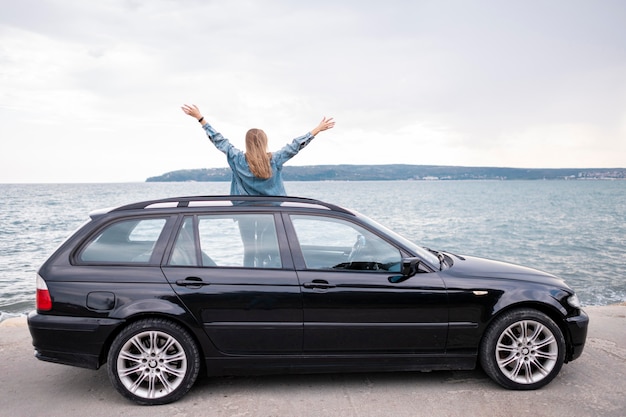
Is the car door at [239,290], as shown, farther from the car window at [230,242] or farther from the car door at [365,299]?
the car door at [365,299]

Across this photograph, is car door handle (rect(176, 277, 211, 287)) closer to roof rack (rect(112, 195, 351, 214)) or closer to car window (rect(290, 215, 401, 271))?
roof rack (rect(112, 195, 351, 214))

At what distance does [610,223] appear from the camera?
4019 cm

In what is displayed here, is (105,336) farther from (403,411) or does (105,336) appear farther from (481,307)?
(481,307)

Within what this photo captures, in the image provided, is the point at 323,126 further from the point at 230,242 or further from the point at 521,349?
the point at 521,349

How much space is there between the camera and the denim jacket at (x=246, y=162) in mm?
5715

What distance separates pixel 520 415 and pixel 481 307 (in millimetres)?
836

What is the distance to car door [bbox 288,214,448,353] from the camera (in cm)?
429

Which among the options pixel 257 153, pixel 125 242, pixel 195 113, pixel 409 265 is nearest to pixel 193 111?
pixel 195 113

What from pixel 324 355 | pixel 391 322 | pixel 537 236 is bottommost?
pixel 537 236

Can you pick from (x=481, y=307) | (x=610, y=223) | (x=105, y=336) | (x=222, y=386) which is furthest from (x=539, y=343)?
(x=610, y=223)

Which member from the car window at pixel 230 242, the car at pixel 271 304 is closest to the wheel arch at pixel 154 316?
the car at pixel 271 304

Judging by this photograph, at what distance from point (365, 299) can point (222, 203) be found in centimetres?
141

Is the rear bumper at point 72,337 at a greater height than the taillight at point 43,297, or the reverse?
the taillight at point 43,297

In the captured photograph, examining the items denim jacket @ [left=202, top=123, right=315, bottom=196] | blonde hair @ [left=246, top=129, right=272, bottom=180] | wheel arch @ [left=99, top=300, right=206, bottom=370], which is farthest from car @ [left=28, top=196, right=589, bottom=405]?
denim jacket @ [left=202, top=123, right=315, bottom=196]
